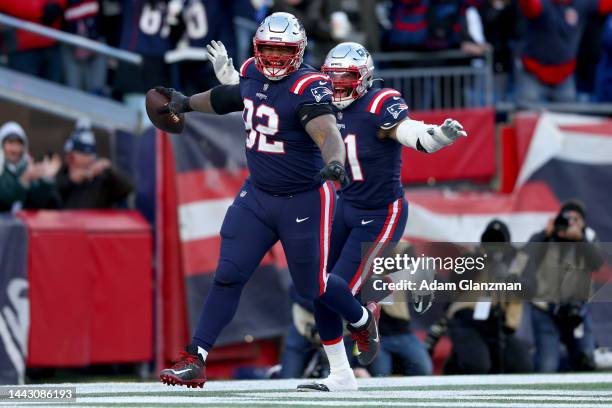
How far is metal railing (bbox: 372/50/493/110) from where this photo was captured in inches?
544

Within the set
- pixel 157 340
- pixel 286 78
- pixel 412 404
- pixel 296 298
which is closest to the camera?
pixel 412 404

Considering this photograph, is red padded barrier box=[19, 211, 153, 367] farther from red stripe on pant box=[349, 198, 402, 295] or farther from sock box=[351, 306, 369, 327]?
sock box=[351, 306, 369, 327]

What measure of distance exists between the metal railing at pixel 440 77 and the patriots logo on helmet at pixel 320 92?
19.1 ft

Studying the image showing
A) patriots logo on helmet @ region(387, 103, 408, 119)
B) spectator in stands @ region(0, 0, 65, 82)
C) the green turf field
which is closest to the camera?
the green turf field

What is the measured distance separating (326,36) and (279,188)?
17.5ft

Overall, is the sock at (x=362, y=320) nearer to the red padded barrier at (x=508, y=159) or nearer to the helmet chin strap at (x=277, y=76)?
the helmet chin strap at (x=277, y=76)

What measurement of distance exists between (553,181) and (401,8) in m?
2.03

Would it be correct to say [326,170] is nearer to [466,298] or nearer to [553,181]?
[466,298]

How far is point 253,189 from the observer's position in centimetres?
812

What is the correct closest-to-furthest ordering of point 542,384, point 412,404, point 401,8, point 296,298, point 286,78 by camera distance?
point 412,404
point 286,78
point 542,384
point 296,298
point 401,8

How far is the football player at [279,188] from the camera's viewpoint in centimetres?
793

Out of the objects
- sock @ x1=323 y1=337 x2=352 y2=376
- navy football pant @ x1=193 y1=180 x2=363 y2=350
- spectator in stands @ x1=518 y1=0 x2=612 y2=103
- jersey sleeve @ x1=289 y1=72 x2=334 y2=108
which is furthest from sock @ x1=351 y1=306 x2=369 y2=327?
spectator in stands @ x1=518 y1=0 x2=612 y2=103

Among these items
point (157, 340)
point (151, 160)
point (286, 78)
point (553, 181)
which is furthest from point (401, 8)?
point (286, 78)

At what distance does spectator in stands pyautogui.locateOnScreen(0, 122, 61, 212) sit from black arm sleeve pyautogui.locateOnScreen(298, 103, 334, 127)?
406 cm
